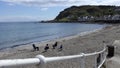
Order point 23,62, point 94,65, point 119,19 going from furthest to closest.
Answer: point 119,19
point 94,65
point 23,62

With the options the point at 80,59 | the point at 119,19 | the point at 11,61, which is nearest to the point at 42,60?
the point at 11,61

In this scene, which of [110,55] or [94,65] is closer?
[94,65]

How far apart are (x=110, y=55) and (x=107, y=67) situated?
2916 millimetres

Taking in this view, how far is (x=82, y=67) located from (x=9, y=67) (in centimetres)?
328

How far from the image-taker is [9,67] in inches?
85.4

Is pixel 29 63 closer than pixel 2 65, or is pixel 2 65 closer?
pixel 2 65

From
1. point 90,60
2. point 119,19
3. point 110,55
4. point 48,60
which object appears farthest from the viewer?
point 119,19

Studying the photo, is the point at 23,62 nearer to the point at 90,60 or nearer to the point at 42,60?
the point at 42,60

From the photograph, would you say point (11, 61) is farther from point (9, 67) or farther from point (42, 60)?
point (42, 60)

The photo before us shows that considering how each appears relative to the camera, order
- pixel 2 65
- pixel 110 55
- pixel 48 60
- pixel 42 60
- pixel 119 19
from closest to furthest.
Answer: pixel 2 65, pixel 42 60, pixel 48 60, pixel 110 55, pixel 119 19

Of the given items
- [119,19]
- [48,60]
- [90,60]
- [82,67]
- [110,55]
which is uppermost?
[48,60]

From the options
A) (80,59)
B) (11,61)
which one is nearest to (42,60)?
(11,61)

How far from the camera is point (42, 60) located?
2719mm

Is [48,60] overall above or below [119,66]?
above
